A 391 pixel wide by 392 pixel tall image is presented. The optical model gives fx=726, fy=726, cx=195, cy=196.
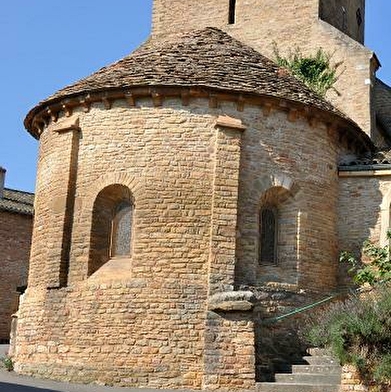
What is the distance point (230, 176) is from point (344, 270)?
4.11 m

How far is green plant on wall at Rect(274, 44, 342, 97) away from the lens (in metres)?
22.1

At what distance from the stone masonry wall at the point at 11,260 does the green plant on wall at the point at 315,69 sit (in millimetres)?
13637

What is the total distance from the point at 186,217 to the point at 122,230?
1.85m

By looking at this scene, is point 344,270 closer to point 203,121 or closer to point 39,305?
point 203,121

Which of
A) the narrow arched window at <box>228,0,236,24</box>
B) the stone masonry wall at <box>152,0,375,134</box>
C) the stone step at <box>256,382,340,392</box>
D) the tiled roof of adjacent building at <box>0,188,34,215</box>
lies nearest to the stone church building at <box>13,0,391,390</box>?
the stone step at <box>256,382,340,392</box>

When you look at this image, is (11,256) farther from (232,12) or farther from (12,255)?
(232,12)

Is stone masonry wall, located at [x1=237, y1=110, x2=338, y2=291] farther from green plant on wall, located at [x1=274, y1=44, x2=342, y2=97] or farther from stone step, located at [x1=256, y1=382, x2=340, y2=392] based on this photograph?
green plant on wall, located at [x1=274, y1=44, x2=342, y2=97]

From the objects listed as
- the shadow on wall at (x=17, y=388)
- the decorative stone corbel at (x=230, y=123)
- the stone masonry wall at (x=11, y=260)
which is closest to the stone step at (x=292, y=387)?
the shadow on wall at (x=17, y=388)

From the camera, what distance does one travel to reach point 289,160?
1711cm

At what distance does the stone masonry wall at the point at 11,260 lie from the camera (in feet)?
96.9

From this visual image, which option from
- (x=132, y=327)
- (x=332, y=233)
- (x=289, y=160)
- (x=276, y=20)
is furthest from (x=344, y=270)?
(x=276, y=20)

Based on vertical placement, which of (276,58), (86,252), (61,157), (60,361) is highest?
(276,58)

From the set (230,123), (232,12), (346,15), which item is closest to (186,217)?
(230,123)

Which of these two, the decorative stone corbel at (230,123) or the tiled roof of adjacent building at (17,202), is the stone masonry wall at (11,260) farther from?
the decorative stone corbel at (230,123)
